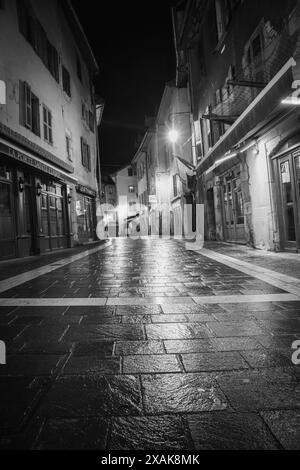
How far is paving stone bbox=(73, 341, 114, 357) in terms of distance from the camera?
2480mm

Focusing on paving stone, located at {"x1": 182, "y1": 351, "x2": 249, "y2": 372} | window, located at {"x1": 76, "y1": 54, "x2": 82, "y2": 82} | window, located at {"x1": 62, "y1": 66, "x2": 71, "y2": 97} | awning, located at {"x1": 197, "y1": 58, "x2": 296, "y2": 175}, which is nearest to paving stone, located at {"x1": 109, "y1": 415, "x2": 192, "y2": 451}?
paving stone, located at {"x1": 182, "y1": 351, "x2": 249, "y2": 372}

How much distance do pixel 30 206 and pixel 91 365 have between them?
11.3 m

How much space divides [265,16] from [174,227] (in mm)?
19635

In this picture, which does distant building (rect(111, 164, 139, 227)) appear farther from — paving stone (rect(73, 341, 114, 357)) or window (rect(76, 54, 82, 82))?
paving stone (rect(73, 341, 114, 357))

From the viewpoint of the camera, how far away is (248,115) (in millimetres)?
8547

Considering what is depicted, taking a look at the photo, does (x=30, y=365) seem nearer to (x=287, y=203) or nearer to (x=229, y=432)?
(x=229, y=432)

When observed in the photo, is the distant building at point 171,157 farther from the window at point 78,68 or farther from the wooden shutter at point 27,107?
the wooden shutter at point 27,107

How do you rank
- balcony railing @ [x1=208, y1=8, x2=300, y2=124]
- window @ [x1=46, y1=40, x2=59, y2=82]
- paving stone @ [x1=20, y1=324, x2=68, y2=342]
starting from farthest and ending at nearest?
window @ [x1=46, y1=40, x2=59, y2=82] → balcony railing @ [x1=208, y1=8, x2=300, y2=124] → paving stone @ [x1=20, y1=324, x2=68, y2=342]

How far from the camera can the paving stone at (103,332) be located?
2.83 meters

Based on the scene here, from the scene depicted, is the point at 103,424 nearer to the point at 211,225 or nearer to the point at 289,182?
the point at 289,182

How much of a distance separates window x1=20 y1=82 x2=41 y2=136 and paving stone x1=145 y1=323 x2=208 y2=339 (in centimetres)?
1133

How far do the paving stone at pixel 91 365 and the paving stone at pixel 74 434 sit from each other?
0.56m

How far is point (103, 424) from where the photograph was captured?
1.58 meters

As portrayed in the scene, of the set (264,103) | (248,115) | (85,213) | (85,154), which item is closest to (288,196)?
(248,115)
